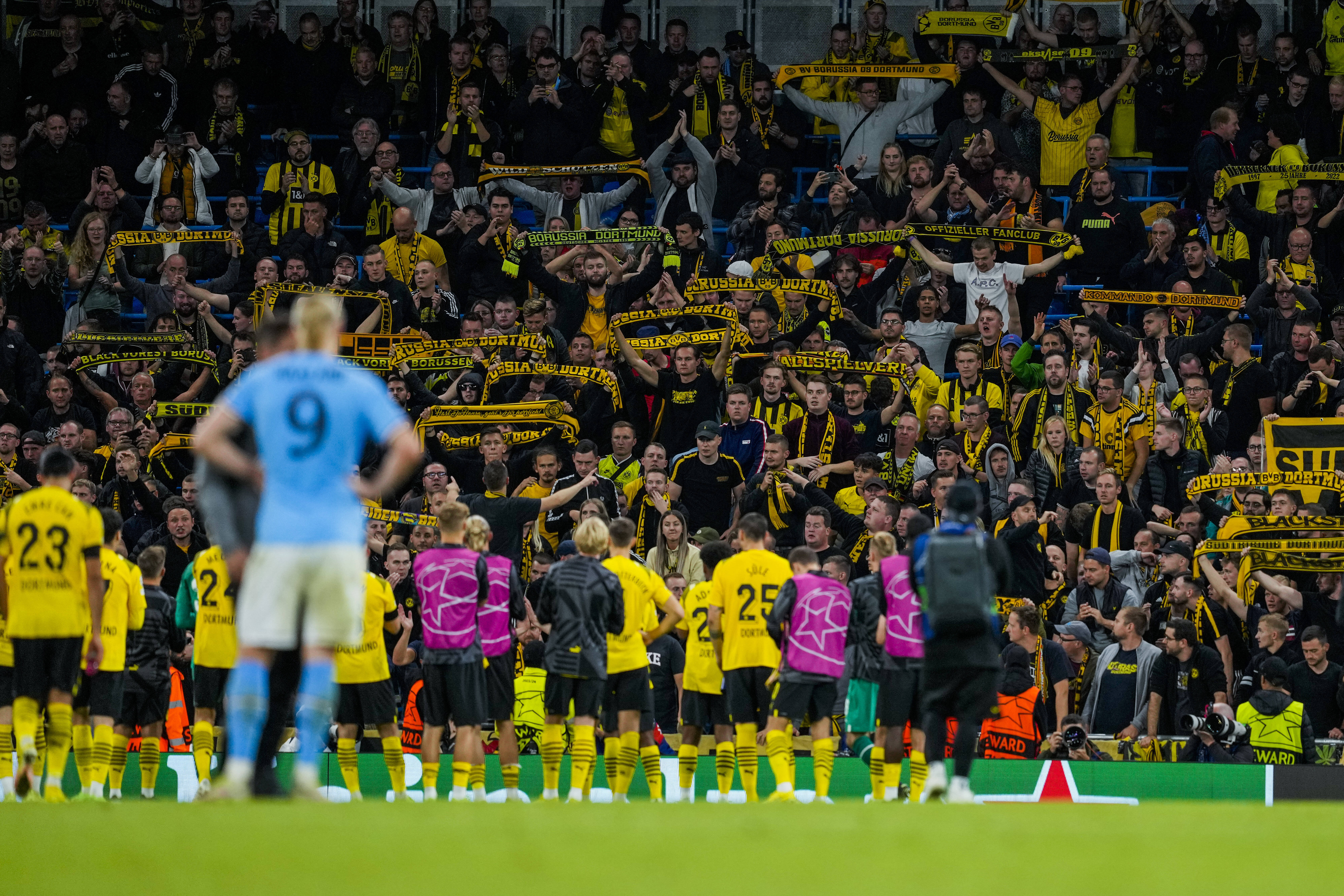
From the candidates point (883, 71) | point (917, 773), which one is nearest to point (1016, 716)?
point (917, 773)

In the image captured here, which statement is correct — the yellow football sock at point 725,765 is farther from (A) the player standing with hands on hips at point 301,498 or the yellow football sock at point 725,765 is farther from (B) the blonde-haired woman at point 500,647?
(A) the player standing with hands on hips at point 301,498

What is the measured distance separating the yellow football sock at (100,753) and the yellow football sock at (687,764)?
436 cm

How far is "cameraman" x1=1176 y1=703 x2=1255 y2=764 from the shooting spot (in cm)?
1462

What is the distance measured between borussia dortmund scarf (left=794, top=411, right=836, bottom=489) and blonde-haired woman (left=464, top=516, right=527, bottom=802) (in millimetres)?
4283

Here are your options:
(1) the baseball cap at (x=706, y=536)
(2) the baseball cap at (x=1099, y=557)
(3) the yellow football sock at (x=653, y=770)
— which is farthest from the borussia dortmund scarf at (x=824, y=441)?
(3) the yellow football sock at (x=653, y=770)

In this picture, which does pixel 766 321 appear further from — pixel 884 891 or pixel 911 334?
pixel 884 891

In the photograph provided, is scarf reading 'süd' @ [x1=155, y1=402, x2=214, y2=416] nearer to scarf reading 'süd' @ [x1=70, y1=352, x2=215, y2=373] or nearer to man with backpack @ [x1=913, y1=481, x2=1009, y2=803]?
scarf reading 'süd' @ [x1=70, y1=352, x2=215, y2=373]

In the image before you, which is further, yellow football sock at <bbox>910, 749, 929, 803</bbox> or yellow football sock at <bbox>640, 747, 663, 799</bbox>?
yellow football sock at <bbox>640, 747, 663, 799</bbox>

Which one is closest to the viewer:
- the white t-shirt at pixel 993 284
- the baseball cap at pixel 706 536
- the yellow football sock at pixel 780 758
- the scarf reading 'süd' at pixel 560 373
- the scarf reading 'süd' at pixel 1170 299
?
the yellow football sock at pixel 780 758

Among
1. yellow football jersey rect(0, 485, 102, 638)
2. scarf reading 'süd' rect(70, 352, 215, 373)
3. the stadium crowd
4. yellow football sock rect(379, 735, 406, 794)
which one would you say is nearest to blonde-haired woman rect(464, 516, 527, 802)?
the stadium crowd

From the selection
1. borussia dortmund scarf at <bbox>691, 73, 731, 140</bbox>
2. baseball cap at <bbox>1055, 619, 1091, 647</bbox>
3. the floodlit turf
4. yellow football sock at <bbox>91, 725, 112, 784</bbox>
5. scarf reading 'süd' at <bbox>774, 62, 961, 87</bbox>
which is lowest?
yellow football sock at <bbox>91, 725, 112, 784</bbox>

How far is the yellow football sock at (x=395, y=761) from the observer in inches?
547

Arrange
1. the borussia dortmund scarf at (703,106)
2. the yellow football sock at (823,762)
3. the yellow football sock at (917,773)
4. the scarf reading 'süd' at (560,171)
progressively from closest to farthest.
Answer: the yellow football sock at (917,773), the yellow football sock at (823,762), the scarf reading 'süd' at (560,171), the borussia dortmund scarf at (703,106)

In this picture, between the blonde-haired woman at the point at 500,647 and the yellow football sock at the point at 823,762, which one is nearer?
the yellow football sock at the point at 823,762
